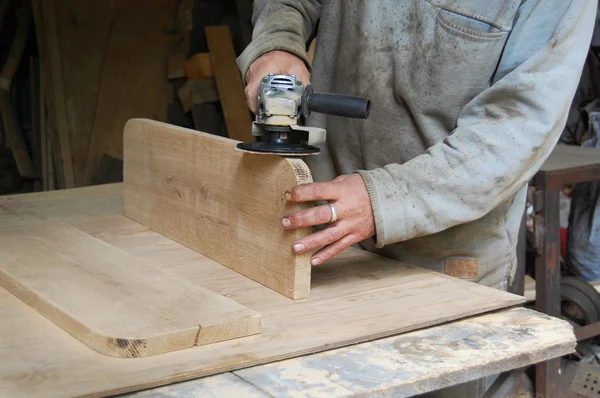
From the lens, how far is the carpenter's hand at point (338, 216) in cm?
157

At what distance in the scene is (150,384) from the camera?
1.19 m

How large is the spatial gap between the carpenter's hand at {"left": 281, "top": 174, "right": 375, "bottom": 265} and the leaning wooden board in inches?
4.2

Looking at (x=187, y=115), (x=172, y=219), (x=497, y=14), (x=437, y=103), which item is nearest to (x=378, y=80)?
(x=437, y=103)

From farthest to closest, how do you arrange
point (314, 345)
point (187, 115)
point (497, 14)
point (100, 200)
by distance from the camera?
point (187, 115), point (100, 200), point (497, 14), point (314, 345)

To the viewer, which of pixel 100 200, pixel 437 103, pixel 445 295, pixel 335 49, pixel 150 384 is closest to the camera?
pixel 150 384

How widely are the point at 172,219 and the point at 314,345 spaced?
756 millimetres

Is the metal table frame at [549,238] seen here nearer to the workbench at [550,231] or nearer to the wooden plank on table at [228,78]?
the workbench at [550,231]

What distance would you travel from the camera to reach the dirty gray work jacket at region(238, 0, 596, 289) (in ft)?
5.62

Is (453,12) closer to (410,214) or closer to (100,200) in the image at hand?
(410,214)

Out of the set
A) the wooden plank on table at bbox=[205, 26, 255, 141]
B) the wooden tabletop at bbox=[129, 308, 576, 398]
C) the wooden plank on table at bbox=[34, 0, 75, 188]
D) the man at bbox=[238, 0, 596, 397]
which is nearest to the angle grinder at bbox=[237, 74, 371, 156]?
the man at bbox=[238, 0, 596, 397]

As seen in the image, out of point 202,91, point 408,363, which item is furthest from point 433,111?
point 202,91

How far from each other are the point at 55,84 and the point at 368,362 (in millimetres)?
3981

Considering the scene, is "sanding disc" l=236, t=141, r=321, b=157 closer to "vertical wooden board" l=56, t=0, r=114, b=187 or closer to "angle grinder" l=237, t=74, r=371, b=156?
"angle grinder" l=237, t=74, r=371, b=156

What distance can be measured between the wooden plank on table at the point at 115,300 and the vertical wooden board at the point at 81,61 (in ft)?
10.6
